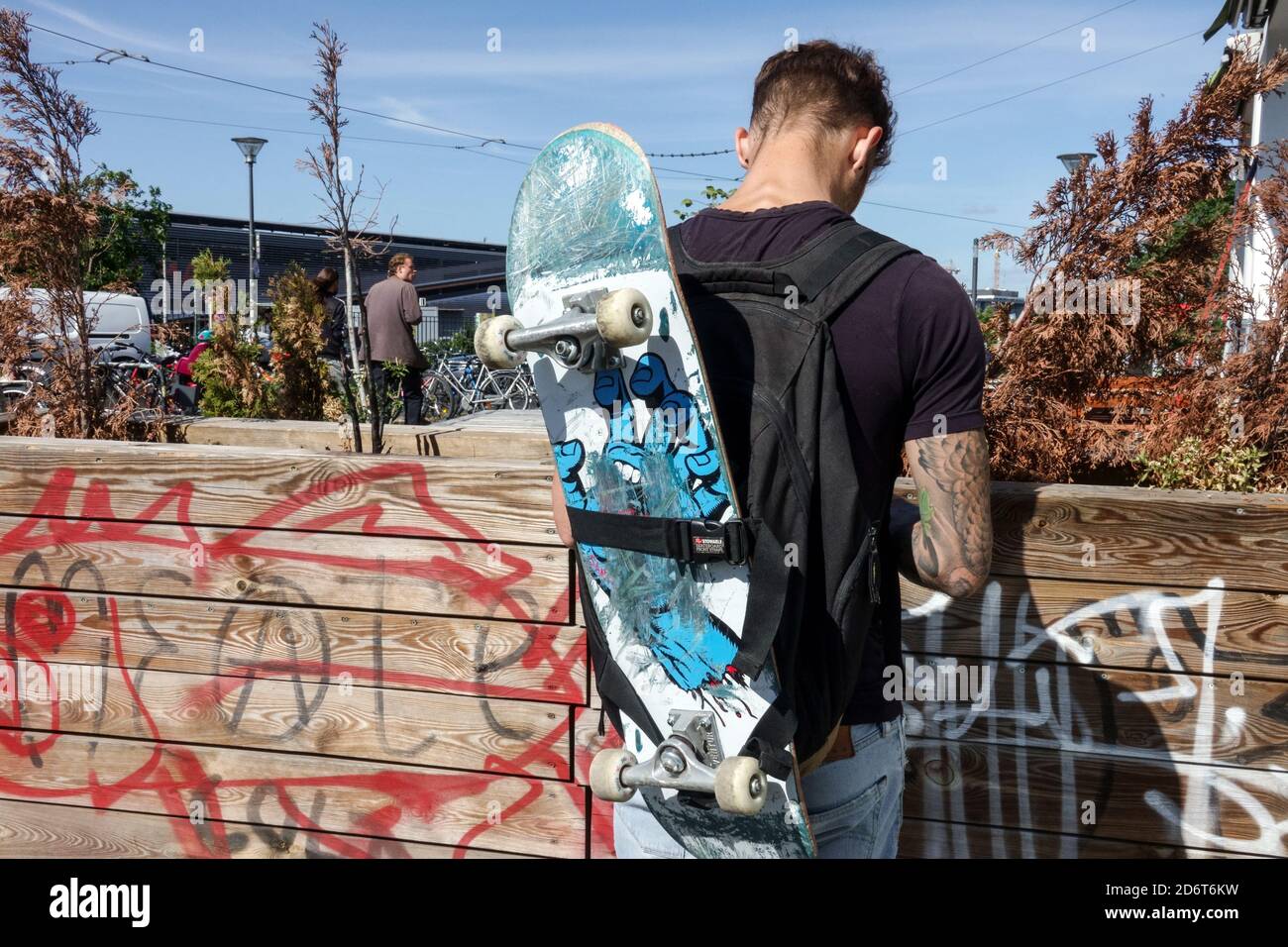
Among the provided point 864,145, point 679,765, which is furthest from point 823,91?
point 679,765

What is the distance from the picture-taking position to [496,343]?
185 cm

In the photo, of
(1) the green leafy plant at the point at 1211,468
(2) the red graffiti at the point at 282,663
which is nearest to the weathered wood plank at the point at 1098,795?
(1) the green leafy plant at the point at 1211,468

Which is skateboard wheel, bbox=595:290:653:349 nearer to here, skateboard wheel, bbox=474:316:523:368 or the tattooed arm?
skateboard wheel, bbox=474:316:523:368

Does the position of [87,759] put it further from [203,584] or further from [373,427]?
[373,427]

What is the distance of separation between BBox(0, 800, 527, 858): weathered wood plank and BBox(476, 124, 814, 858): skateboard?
4.45ft

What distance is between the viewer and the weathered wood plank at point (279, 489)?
287cm

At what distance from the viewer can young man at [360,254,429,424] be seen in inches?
349

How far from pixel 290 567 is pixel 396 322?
20.3 ft

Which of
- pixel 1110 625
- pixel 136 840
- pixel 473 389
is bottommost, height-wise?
pixel 136 840

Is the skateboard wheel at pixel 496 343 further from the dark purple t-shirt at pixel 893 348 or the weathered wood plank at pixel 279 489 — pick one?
the weathered wood plank at pixel 279 489

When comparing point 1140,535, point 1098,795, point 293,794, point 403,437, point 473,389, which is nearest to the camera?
point 1140,535

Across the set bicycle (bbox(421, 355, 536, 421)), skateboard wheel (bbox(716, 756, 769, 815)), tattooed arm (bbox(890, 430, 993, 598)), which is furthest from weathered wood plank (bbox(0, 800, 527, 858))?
bicycle (bbox(421, 355, 536, 421))

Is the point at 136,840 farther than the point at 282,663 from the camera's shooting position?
Yes

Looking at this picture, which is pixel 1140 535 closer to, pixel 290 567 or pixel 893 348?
pixel 893 348
